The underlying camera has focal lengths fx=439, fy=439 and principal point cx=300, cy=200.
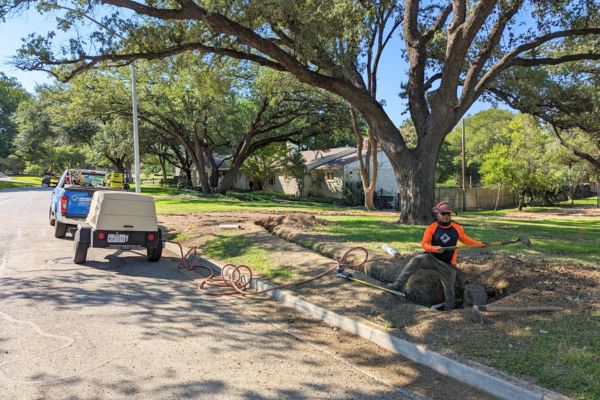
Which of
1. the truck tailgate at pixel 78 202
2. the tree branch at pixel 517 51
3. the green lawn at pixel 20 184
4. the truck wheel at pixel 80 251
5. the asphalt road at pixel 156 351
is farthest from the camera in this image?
the green lawn at pixel 20 184

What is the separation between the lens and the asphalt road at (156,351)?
3.85 meters

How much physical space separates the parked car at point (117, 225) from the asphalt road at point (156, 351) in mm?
1202

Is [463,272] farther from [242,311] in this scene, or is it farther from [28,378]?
[28,378]

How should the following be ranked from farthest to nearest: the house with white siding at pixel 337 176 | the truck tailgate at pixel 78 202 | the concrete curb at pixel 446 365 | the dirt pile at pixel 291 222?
the house with white siding at pixel 337 176
the dirt pile at pixel 291 222
the truck tailgate at pixel 78 202
the concrete curb at pixel 446 365

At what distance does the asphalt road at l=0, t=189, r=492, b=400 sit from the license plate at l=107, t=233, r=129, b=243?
3.93 ft

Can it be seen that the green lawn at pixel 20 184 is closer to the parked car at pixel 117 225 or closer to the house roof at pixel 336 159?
the house roof at pixel 336 159

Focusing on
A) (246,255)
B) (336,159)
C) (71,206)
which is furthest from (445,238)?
(336,159)

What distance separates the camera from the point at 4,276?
25.3ft

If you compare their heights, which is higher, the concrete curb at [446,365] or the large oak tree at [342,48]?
the large oak tree at [342,48]

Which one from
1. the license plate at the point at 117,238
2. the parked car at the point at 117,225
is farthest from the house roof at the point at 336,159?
the license plate at the point at 117,238

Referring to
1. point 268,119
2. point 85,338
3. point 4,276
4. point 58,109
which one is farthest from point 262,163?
point 85,338

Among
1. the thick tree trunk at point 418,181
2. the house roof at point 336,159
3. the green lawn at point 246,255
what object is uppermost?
the house roof at point 336,159

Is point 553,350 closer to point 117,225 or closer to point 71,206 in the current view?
point 117,225

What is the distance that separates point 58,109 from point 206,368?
2908 cm
